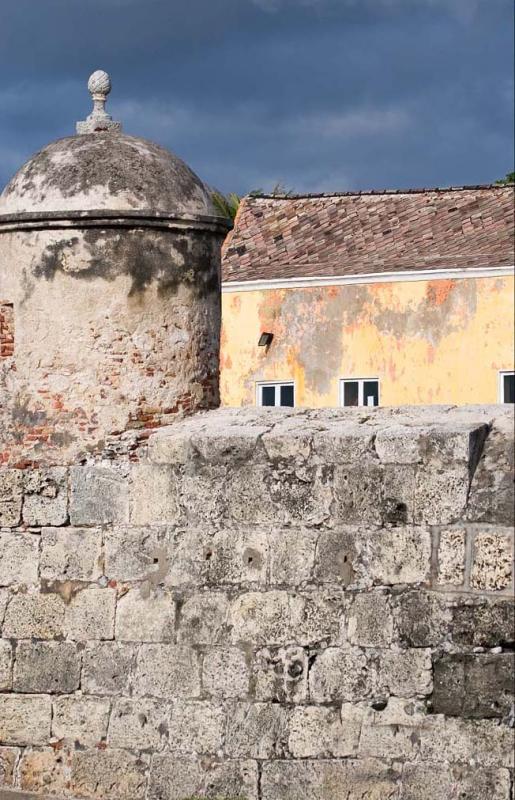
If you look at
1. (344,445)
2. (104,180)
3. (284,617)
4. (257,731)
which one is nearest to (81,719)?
(257,731)

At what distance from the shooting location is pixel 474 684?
7277 millimetres

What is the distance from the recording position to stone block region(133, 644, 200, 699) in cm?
789

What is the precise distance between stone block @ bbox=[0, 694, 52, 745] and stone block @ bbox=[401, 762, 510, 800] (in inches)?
76.0

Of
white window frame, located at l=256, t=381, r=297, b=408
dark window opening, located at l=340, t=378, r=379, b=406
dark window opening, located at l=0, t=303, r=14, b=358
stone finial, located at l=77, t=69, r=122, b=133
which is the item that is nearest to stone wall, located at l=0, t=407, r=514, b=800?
dark window opening, located at l=0, t=303, r=14, b=358

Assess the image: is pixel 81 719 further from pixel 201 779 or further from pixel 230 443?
pixel 230 443

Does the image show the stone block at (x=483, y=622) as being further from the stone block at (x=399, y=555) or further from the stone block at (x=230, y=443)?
the stone block at (x=230, y=443)

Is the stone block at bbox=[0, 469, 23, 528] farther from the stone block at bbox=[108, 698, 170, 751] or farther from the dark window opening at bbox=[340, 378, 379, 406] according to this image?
the dark window opening at bbox=[340, 378, 379, 406]

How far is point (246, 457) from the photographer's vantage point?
7918 mm

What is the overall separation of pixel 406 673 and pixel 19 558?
2.18 meters

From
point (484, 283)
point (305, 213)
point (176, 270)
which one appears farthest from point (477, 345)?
point (176, 270)

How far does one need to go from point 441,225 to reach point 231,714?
20131 millimetres

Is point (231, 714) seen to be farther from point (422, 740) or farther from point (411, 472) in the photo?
point (411, 472)

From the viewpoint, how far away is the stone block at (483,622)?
7207 mm

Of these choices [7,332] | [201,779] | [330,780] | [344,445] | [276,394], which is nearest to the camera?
[330,780]
